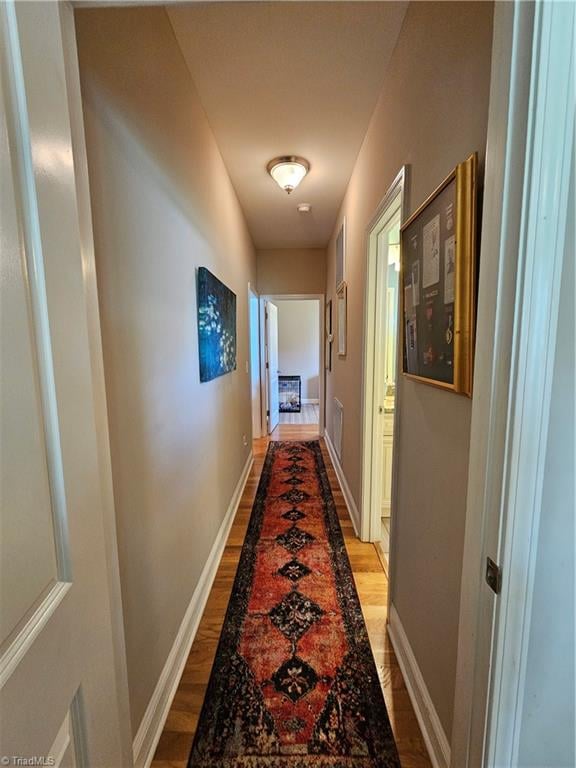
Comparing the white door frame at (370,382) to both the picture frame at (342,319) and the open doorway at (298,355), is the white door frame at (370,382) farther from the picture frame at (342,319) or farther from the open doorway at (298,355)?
the open doorway at (298,355)

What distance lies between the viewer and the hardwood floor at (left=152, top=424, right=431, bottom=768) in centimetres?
113

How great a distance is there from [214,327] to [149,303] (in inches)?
34.4

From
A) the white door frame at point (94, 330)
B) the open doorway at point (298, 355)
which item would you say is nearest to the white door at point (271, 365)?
the open doorway at point (298, 355)

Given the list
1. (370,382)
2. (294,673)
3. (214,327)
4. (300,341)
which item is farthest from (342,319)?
(300,341)

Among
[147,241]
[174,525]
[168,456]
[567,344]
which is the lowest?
[174,525]

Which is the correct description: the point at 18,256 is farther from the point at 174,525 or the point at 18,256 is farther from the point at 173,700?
the point at 173,700

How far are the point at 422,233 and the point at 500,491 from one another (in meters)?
0.88

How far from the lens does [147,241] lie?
117cm

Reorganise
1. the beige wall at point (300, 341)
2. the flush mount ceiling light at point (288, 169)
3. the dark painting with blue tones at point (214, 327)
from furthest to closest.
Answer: the beige wall at point (300, 341)
the flush mount ceiling light at point (288, 169)
the dark painting with blue tones at point (214, 327)

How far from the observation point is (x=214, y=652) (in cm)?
148

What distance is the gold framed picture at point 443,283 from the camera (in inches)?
33.4

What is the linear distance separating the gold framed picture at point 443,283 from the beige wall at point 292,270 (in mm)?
3470

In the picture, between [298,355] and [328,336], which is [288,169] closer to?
[328,336]

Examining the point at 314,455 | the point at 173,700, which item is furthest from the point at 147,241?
the point at 314,455
